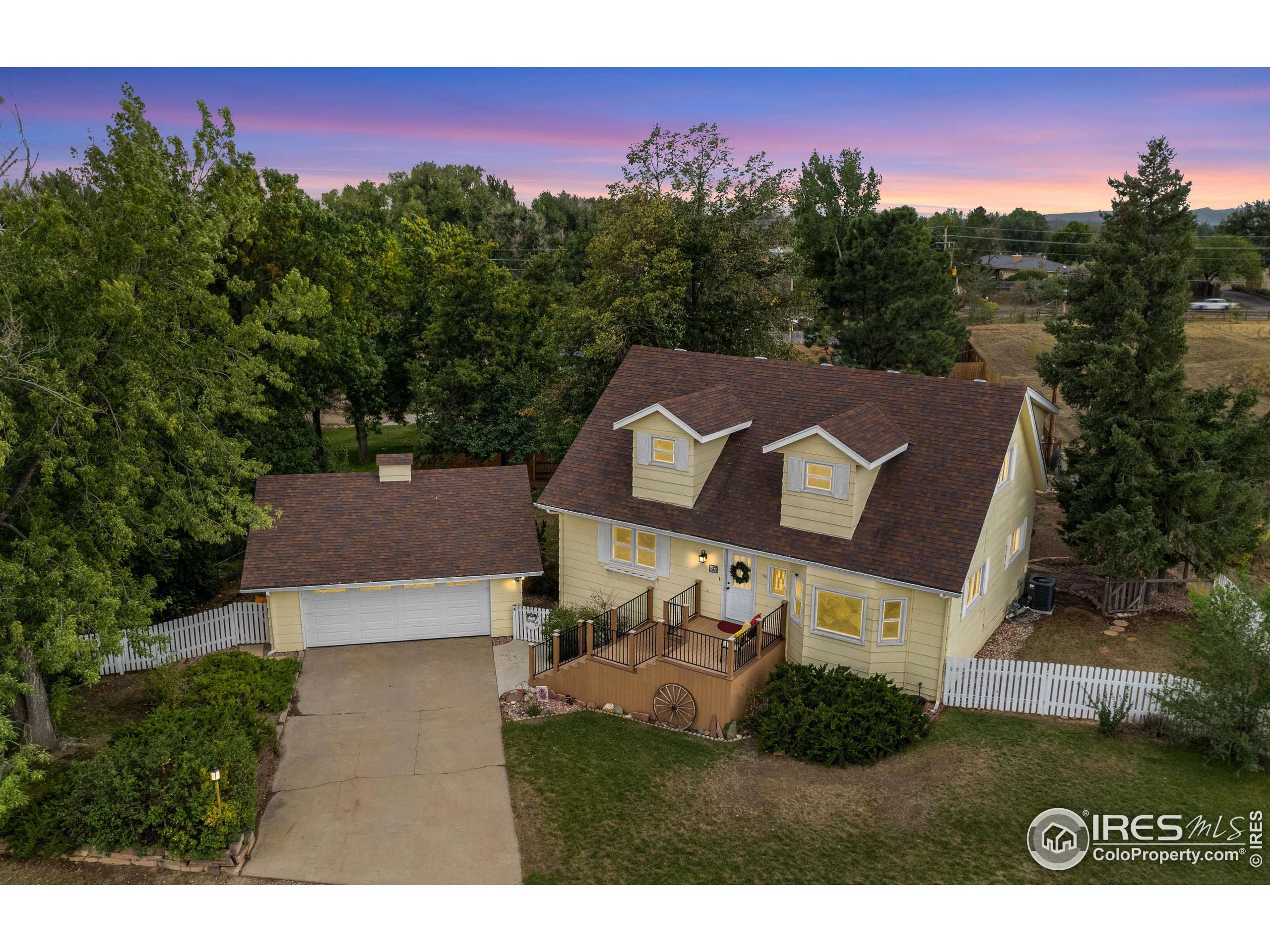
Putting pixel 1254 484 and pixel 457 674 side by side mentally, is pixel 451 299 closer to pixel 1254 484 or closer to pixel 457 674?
pixel 457 674

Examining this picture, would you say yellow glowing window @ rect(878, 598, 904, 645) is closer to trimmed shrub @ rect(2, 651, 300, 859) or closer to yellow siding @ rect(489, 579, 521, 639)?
yellow siding @ rect(489, 579, 521, 639)

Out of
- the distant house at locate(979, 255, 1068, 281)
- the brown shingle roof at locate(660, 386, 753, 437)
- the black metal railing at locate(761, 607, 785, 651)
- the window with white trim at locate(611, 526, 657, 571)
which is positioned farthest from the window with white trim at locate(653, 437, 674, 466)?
the distant house at locate(979, 255, 1068, 281)

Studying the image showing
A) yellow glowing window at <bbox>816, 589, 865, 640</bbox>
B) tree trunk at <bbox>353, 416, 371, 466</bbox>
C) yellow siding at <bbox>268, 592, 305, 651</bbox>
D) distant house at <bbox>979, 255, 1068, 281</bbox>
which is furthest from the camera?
distant house at <bbox>979, 255, 1068, 281</bbox>

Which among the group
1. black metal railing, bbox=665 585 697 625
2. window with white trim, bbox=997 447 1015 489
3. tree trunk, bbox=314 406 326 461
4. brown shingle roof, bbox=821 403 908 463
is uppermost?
brown shingle roof, bbox=821 403 908 463

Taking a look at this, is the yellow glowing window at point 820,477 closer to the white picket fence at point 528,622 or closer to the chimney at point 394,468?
the white picket fence at point 528,622

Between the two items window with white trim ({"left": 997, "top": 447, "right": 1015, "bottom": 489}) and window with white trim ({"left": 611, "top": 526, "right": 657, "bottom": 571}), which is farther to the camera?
window with white trim ({"left": 611, "top": 526, "right": 657, "bottom": 571})

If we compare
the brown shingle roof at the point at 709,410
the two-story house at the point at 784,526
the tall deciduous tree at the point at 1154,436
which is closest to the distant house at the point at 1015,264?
the tall deciduous tree at the point at 1154,436

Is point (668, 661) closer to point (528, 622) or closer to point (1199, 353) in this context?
point (528, 622)
